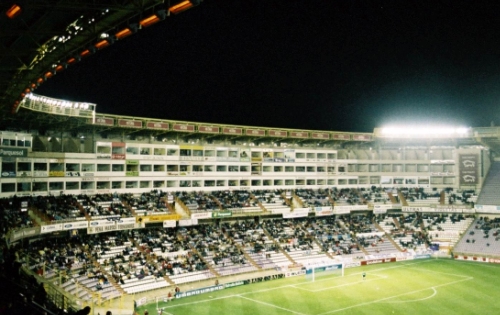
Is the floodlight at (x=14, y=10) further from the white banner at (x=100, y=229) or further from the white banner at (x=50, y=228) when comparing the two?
the white banner at (x=100, y=229)

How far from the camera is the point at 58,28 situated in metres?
16.9

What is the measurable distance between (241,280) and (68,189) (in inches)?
776

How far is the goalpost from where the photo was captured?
4811 cm

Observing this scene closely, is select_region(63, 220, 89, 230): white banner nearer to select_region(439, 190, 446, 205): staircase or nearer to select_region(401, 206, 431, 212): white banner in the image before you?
select_region(401, 206, 431, 212): white banner

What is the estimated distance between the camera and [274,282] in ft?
153

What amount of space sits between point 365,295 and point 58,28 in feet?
113

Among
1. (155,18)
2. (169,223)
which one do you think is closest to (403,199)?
(169,223)

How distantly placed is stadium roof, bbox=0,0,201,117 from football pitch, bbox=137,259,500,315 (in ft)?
71.5

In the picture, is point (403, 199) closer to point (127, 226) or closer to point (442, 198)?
point (442, 198)

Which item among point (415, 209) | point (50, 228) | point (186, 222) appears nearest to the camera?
point (50, 228)

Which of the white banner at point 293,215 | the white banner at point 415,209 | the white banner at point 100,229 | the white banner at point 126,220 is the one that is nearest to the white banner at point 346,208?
the white banner at point 293,215

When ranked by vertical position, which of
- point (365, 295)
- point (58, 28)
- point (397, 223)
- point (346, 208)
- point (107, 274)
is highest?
point (58, 28)

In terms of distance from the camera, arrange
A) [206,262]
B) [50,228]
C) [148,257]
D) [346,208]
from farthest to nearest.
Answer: [346,208], [206,262], [148,257], [50,228]

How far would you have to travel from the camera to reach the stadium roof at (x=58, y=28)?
46.9ft
